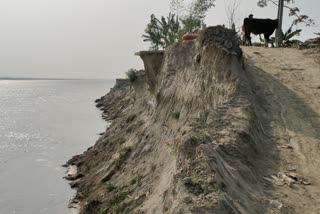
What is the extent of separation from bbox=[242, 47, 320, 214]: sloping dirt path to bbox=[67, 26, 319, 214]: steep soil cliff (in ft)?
0.23

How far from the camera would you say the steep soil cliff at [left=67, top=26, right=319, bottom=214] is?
414 centimetres

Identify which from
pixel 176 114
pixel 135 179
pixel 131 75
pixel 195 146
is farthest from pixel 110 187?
pixel 131 75

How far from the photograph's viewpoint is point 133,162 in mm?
12344

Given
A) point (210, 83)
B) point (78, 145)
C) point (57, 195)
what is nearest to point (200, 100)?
point (210, 83)

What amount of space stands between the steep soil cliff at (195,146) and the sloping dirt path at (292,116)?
7 cm

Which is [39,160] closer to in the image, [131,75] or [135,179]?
[131,75]

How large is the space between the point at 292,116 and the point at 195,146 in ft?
15.0

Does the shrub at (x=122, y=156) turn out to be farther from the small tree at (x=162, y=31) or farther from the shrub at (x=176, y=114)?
the small tree at (x=162, y=31)

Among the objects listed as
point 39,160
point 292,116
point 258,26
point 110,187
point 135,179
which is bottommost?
point 39,160

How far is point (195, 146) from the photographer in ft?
15.7

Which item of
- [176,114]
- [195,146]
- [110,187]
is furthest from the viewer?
[176,114]

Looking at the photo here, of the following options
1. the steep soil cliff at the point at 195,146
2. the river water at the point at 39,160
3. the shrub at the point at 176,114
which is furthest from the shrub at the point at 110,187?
the shrub at the point at 176,114

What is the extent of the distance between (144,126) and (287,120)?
8768 millimetres

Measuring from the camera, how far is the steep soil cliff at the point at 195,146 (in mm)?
4145
